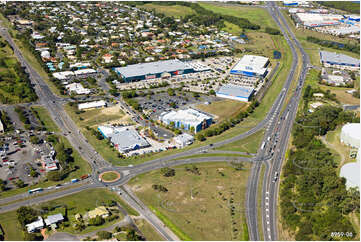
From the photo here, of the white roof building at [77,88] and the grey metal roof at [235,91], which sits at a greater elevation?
the grey metal roof at [235,91]

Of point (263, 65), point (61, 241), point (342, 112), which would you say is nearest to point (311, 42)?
point (263, 65)

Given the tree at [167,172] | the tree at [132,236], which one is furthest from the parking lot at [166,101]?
the tree at [132,236]

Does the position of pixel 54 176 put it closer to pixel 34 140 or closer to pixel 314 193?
pixel 34 140

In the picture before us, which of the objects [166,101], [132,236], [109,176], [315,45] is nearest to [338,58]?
[315,45]

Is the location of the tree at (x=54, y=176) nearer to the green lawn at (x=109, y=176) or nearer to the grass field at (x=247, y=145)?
the green lawn at (x=109, y=176)

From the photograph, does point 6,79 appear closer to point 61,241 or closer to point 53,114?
point 53,114
